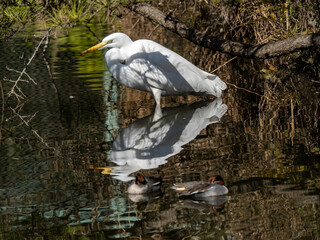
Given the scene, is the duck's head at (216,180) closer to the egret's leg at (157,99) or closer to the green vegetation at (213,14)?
the green vegetation at (213,14)

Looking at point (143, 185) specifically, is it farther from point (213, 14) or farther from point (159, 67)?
point (213, 14)

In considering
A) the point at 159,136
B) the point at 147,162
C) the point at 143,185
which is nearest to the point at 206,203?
the point at 143,185

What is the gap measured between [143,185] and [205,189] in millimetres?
464

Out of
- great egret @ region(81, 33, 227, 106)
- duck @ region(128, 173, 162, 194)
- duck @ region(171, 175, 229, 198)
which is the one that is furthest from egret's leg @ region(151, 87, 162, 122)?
duck @ region(171, 175, 229, 198)

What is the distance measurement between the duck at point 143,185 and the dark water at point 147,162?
6 cm

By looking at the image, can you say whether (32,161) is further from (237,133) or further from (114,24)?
(114,24)

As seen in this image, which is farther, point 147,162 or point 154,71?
point 154,71

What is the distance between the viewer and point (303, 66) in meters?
8.28

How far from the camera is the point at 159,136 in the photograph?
22.2 feet

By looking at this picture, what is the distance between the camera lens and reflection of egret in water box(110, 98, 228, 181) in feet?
19.0

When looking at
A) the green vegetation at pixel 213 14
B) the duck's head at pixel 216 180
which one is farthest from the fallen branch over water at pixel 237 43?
the duck's head at pixel 216 180

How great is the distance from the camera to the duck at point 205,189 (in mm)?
4602

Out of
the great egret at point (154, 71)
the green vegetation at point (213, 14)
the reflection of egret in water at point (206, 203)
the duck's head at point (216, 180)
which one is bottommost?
the reflection of egret in water at point (206, 203)

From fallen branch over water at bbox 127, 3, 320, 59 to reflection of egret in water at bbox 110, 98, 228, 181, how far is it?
77cm
